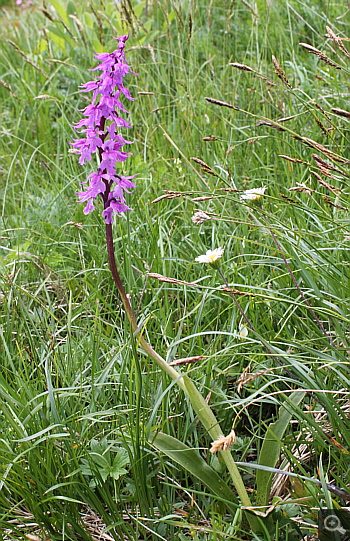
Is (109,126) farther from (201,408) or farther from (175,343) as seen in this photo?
(201,408)

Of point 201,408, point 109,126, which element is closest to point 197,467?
point 201,408

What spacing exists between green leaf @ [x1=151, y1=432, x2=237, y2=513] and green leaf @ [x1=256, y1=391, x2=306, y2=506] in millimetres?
76

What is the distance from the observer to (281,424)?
117 centimetres

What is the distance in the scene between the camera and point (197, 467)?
1.15 meters

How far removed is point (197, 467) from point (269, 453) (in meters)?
0.19

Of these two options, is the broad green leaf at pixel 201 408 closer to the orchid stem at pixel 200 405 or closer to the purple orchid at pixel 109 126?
the orchid stem at pixel 200 405

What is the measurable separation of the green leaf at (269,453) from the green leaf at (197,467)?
76 mm

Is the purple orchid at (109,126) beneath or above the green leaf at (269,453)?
above

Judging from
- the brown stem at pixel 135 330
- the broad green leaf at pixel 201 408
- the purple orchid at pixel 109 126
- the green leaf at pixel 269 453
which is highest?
the purple orchid at pixel 109 126

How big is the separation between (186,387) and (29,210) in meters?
1.67

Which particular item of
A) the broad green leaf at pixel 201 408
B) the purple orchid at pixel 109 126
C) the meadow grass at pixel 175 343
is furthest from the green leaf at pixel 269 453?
the purple orchid at pixel 109 126

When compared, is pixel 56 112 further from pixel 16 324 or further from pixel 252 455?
pixel 252 455

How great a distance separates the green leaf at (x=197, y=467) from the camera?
3.74 feet

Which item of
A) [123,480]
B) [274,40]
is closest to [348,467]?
[123,480]
